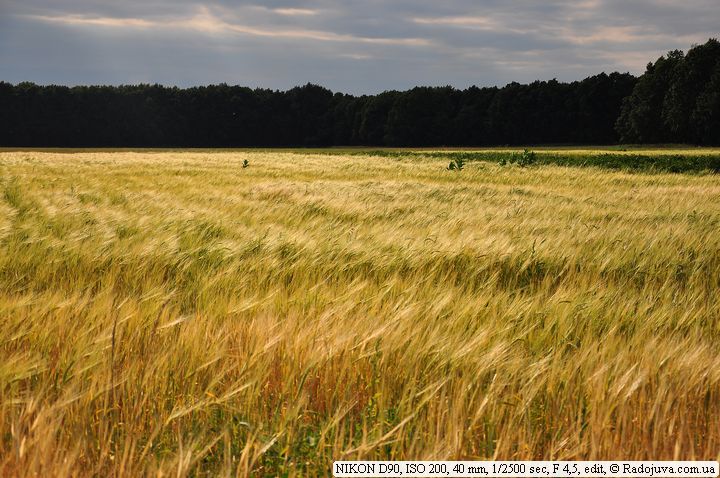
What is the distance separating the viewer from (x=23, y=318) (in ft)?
7.51

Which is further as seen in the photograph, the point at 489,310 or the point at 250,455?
the point at 489,310

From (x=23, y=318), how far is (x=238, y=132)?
307 ft

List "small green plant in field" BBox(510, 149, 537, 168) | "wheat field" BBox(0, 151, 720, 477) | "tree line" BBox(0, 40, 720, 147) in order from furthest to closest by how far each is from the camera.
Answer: "tree line" BBox(0, 40, 720, 147)
"small green plant in field" BBox(510, 149, 537, 168)
"wheat field" BBox(0, 151, 720, 477)

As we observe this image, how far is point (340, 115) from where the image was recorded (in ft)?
306

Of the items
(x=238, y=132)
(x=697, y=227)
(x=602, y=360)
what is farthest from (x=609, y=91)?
(x=602, y=360)

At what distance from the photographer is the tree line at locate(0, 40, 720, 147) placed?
77.8 m

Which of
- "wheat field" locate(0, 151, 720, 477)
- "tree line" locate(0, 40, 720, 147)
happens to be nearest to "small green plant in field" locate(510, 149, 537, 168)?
"wheat field" locate(0, 151, 720, 477)

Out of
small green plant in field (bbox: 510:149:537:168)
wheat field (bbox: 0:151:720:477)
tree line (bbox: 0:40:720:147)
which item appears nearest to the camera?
wheat field (bbox: 0:151:720:477)

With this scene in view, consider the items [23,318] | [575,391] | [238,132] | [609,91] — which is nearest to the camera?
[575,391]

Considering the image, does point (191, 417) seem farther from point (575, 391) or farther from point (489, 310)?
point (489, 310)

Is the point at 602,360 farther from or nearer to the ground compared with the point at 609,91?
nearer to the ground

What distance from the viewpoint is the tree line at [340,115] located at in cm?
7781

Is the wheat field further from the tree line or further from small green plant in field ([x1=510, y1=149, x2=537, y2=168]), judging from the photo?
the tree line

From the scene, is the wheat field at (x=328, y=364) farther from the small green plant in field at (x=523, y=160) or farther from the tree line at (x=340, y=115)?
the tree line at (x=340, y=115)
